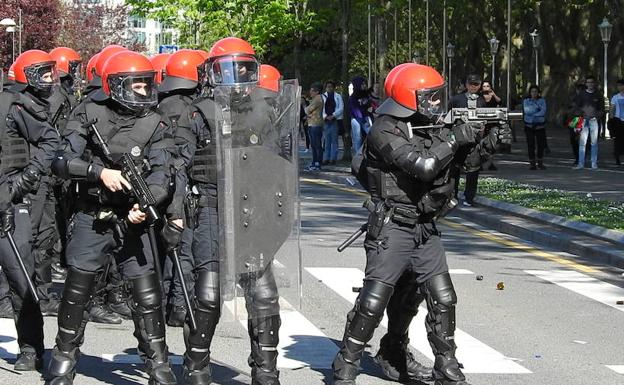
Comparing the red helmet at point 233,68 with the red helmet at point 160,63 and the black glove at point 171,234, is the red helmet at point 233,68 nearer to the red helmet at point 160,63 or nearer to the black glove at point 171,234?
the black glove at point 171,234

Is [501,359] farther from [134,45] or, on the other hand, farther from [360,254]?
[134,45]

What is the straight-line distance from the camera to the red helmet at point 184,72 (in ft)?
31.6

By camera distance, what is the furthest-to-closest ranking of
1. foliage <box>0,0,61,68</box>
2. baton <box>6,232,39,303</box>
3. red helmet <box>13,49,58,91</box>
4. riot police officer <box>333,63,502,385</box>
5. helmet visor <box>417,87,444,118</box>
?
foliage <box>0,0,61,68</box> < red helmet <box>13,49,58,91</box> < baton <box>6,232,39,303</box> < helmet visor <box>417,87,444,118</box> < riot police officer <box>333,63,502,385</box>

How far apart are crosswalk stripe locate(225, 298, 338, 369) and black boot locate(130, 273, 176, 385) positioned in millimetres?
455

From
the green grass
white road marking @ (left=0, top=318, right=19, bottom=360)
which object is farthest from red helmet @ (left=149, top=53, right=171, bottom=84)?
the green grass

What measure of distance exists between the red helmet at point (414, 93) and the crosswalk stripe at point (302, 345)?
1.38 metres

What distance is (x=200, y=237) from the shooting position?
24.2 feet

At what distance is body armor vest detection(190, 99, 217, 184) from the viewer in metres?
7.41

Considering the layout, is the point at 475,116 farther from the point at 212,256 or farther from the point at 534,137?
the point at 534,137

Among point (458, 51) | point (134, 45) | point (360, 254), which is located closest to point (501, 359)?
point (360, 254)

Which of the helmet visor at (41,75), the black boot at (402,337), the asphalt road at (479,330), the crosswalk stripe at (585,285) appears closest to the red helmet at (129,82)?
the asphalt road at (479,330)

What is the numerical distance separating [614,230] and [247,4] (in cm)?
3041

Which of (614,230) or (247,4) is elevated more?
(247,4)

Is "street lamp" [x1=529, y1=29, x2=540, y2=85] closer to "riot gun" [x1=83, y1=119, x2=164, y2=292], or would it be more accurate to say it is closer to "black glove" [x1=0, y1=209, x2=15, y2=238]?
"black glove" [x1=0, y1=209, x2=15, y2=238]
